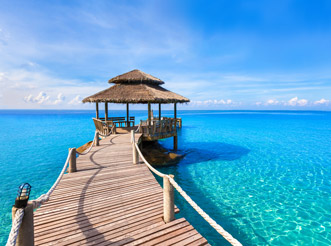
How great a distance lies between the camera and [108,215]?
362 cm

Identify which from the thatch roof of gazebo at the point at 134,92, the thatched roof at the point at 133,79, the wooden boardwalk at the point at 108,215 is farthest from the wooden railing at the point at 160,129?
the wooden boardwalk at the point at 108,215

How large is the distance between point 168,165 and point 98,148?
5.01m

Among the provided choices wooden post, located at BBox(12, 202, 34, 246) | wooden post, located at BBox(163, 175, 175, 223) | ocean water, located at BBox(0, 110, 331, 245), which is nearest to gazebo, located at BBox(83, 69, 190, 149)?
ocean water, located at BBox(0, 110, 331, 245)

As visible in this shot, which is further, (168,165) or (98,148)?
(168,165)

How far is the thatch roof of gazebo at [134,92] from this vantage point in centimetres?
1240

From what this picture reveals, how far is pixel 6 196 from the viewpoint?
27.7 ft

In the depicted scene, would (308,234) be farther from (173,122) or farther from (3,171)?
(3,171)

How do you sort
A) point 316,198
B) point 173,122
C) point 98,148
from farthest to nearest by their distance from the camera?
point 173,122 → point 98,148 → point 316,198

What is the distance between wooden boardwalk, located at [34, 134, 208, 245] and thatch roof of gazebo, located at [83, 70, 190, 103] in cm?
738

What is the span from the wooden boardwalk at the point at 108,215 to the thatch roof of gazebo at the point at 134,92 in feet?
24.2

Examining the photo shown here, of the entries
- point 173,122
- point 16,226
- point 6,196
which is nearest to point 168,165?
point 173,122

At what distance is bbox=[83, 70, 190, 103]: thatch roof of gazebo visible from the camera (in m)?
12.4

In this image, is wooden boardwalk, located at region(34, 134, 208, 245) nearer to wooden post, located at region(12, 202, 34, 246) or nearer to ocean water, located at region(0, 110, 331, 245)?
wooden post, located at region(12, 202, 34, 246)

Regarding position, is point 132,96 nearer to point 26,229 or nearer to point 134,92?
point 134,92
